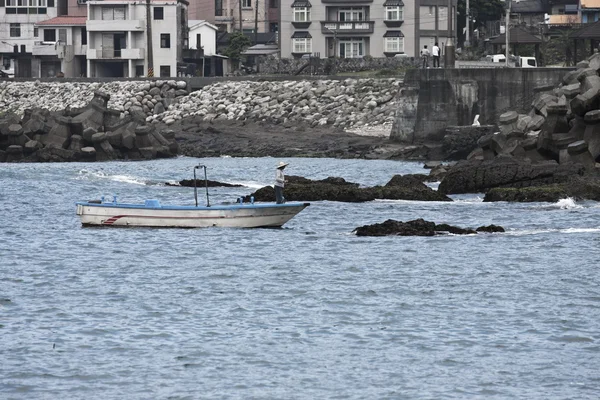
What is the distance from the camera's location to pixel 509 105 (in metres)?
66.1

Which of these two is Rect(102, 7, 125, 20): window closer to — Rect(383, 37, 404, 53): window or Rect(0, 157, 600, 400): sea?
Rect(383, 37, 404, 53): window

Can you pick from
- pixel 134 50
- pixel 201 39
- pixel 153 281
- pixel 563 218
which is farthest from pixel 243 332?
pixel 201 39

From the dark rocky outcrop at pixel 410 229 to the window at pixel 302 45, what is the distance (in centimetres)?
6913

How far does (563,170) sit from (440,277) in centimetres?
1558

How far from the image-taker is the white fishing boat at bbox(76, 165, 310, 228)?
33562mm

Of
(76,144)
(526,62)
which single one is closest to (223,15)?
(526,62)

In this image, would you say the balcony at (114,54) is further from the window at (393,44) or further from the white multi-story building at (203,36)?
the window at (393,44)

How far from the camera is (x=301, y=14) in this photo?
102 metres

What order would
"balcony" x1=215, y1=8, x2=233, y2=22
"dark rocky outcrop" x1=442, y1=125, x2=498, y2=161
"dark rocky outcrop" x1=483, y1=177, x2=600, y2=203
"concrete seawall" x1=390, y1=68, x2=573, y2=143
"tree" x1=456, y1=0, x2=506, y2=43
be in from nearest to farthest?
1. "dark rocky outcrop" x1=483, y1=177, x2=600, y2=203
2. "dark rocky outcrop" x1=442, y1=125, x2=498, y2=161
3. "concrete seawall" x1=390, y1=68, x2=573, y2=143
4. "tree" x1=456, y1=0, x2=506, y2=43
5. "balcony" x1=215, y1=8, x2=233, y2=22

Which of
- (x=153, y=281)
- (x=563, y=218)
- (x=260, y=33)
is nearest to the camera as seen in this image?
(x=153, y=281)

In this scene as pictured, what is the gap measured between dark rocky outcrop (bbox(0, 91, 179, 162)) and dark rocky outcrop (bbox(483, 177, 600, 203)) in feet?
91.4

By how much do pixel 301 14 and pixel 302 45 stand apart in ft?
7.67

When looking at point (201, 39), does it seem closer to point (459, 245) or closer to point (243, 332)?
point (459, 245)

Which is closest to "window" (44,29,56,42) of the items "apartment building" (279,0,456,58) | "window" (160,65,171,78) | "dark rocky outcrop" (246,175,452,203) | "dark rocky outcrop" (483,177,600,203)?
"window" (160,65,171,78)
